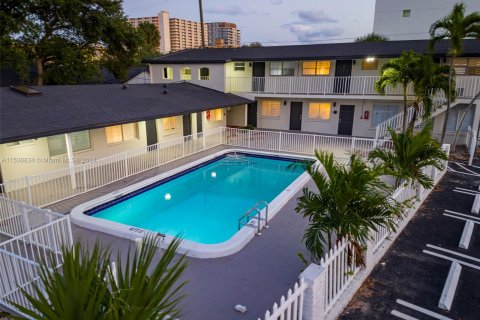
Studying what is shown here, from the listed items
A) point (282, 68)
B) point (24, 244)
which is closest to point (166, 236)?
point (24, 244)

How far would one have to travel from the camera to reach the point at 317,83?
66.5ft

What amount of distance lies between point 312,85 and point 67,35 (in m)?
18.9

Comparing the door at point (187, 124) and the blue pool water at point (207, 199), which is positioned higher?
the door at point (187, 124)

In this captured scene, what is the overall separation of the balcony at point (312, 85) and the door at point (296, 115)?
1.68 meters

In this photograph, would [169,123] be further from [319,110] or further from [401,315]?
[401,315]

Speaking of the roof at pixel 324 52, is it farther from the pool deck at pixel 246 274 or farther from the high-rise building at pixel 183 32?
the high-rise building at pixel 183 32

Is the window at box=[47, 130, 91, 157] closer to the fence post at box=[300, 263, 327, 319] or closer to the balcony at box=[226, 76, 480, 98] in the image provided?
the balcony at box=[226, 76, 480, 98]

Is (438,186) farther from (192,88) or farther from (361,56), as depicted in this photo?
(192,88)

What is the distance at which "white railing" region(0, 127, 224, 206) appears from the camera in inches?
408

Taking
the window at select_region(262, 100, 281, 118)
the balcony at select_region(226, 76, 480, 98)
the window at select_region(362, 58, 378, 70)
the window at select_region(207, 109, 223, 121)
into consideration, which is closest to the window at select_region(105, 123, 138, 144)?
the window at select_region(207, 109, 223, 121)

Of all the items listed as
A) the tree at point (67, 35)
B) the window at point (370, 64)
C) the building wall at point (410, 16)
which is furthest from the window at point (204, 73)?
the building wall at point (410, 16)

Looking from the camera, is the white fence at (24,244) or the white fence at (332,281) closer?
the white fence at (332,281)

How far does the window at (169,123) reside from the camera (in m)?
18.1

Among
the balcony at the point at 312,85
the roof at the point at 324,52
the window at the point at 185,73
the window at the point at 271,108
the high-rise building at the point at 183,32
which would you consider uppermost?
the high-rise building at the point at 183,32
